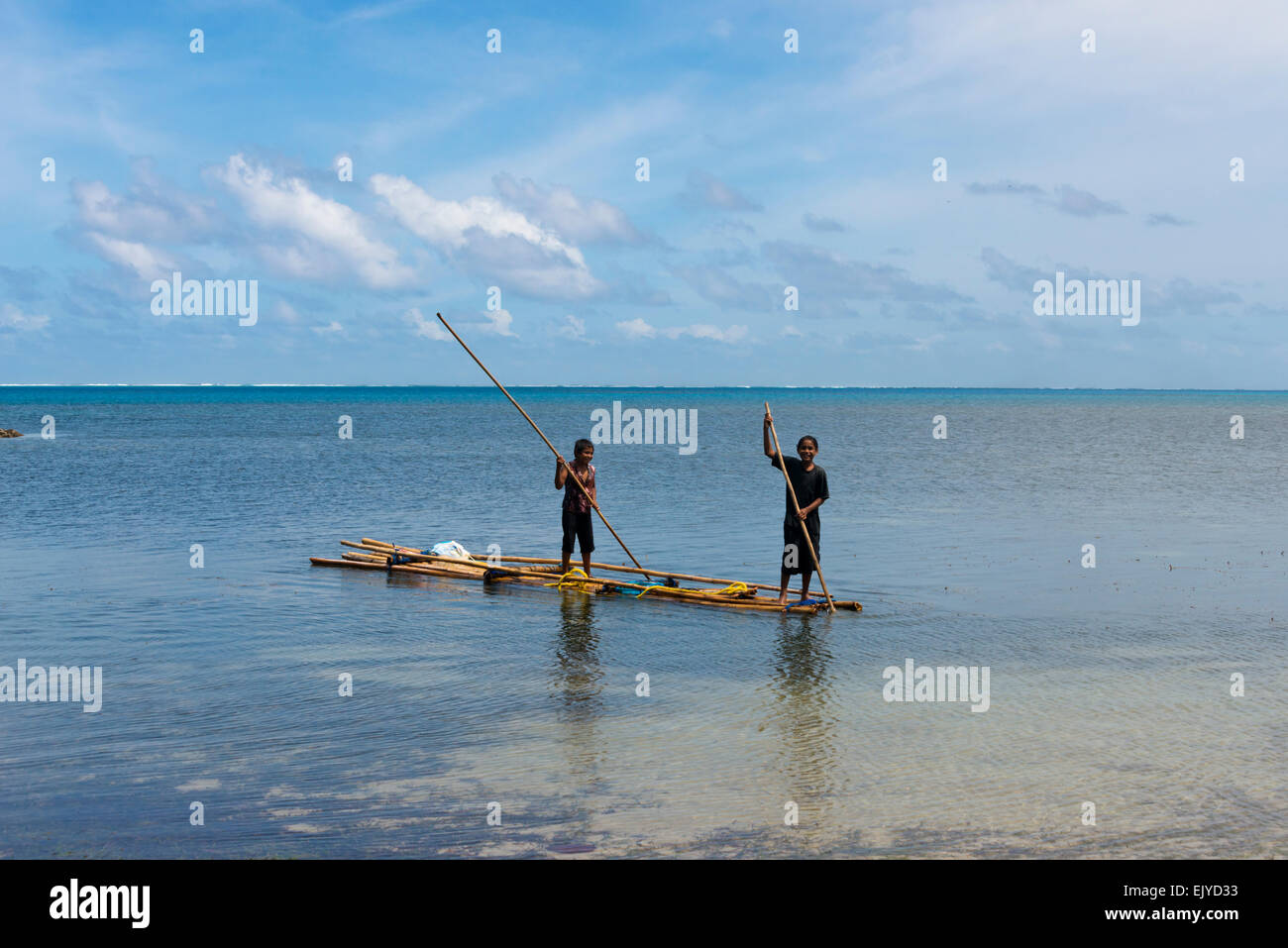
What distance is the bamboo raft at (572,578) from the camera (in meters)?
11.7

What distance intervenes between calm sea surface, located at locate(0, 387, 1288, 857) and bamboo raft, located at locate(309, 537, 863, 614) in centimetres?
27

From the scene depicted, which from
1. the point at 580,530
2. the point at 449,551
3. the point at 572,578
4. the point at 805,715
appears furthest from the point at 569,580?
the point at 805,715

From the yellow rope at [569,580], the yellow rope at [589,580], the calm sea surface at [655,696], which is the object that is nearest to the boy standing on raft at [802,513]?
the yellow rope at [589,580]

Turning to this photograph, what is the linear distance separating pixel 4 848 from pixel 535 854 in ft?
8.38

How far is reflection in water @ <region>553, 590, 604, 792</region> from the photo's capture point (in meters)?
6.70

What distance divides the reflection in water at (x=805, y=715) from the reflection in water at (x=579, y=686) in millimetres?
1200

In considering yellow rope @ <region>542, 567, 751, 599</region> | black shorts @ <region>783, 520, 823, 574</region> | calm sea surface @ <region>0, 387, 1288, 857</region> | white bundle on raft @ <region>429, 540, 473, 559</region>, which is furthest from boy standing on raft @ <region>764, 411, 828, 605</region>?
white bundle on raft @ <region>429, 540, 473, 559</region>

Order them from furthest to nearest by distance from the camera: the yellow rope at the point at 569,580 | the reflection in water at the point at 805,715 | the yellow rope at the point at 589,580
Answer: the yellow rope at the point at 569,580 → the yellow rope at the point at 589,580 → the reflection in water at the point at 805,715

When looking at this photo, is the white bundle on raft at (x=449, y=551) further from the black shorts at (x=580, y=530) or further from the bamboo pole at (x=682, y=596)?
the black shorts at (x=580, y=530)

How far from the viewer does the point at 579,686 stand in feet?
27.9

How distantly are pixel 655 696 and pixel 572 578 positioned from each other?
4.81 metres
